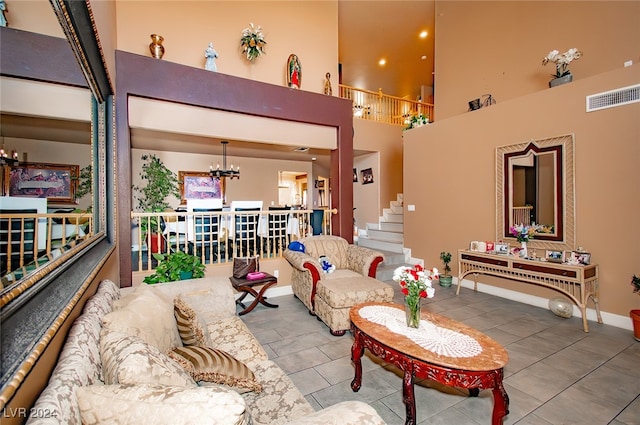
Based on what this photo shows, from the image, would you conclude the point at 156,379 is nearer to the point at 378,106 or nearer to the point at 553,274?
the point at 553,274

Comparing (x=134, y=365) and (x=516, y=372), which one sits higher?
(x=134, y=365)

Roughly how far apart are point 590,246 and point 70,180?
490cm

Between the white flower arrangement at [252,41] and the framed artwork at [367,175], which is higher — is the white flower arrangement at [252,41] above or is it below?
above

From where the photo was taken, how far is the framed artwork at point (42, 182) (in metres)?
0.80

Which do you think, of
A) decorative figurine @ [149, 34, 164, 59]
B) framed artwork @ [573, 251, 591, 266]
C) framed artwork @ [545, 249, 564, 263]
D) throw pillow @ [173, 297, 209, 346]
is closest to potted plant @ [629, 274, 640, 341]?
framed artwork @ [573, 251, 591, 266]

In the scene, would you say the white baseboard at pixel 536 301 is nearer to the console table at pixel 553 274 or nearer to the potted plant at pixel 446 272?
the console table at pixel 553 274

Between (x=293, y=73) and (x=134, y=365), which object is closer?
(x=134, y=365)

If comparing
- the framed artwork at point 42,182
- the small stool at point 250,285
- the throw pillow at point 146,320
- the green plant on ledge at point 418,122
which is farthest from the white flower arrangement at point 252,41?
the throw pillow at point 146,320

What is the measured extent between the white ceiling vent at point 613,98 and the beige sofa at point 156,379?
4266 millimetres

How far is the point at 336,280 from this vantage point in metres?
3.35

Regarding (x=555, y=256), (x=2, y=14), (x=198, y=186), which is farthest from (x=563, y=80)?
(x=198, y=186)

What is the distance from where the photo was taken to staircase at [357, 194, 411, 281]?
5.54 metres

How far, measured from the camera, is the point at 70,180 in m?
1.34

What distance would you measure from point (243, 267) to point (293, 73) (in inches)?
123
